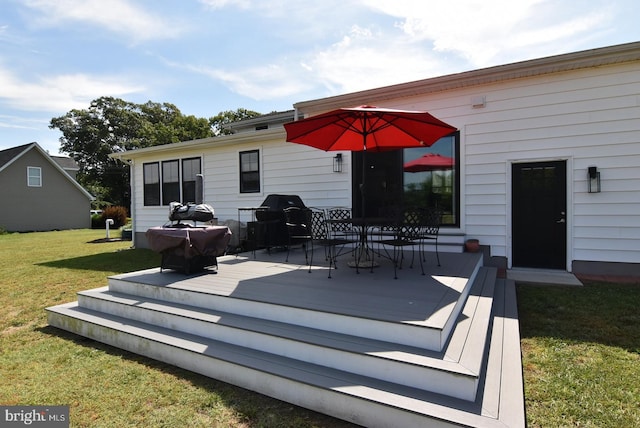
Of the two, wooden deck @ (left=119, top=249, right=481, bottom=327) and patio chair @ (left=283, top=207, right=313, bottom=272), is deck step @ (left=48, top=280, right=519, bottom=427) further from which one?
patio chair @ (left=283, top=207, right=313, bottom=272)

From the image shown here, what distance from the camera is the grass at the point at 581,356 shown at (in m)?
2.16

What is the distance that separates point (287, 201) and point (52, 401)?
4.93 metres

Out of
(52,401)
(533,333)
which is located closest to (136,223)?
(52,401)

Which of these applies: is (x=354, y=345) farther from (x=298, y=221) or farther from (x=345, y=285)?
(x=298, y=221)

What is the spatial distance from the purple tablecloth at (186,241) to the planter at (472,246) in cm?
430

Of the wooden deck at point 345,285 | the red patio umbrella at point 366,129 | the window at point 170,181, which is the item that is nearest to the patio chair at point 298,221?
the wooden deck at point 345,285

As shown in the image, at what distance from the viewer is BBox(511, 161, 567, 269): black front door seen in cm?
571

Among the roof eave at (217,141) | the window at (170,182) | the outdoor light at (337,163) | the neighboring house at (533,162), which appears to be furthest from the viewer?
the window at (170,182)

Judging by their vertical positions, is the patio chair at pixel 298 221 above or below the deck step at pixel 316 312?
above

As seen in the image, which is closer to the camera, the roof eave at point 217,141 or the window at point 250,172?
the roof eave at point 217,141

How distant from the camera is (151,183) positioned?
11.1 m

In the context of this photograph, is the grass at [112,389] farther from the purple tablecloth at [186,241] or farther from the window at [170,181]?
the window at [170,181]

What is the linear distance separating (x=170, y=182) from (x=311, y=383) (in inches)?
387

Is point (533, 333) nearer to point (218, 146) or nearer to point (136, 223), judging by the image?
point (218, 146)
